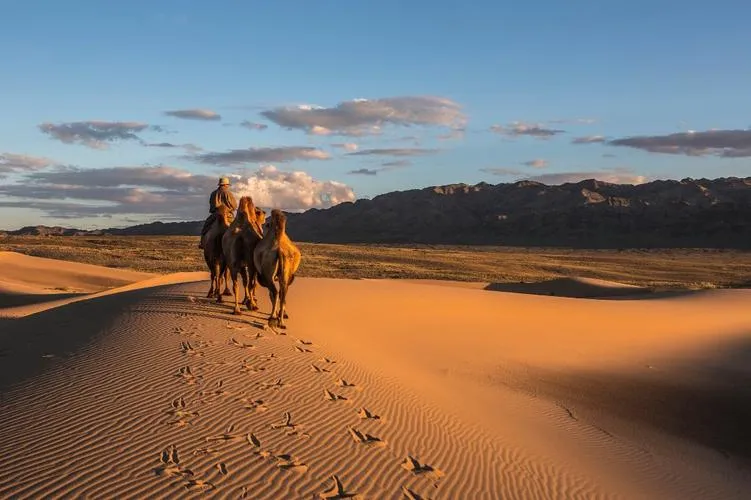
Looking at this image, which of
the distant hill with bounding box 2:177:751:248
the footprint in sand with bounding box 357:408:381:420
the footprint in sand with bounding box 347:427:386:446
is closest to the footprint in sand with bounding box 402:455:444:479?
the footprint in sand with bounding box 347:427:386:446

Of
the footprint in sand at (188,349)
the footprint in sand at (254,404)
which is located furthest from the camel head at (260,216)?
the footprint in sand at (254,404)

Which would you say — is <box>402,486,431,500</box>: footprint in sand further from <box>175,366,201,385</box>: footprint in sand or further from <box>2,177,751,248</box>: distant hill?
<box>2,177,751,248</box>: distant hill

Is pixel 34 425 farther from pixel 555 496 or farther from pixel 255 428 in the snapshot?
pixel 555 496

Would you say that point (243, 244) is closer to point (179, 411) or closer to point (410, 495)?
point (179, 411)

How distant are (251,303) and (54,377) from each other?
557 cm

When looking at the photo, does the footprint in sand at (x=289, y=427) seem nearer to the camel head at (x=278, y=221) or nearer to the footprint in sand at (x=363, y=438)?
the footprint in sand at (x=363, y=438)

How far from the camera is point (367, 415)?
26.8ft

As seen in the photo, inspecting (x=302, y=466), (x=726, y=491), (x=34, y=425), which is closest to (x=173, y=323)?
(x=34, y=425)

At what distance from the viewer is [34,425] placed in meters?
6.54

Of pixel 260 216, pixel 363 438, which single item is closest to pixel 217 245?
pixel 260 216

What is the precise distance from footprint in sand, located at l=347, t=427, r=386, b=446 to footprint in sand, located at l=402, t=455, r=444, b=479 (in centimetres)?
46

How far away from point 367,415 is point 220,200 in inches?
339

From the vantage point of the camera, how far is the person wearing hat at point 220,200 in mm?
15055

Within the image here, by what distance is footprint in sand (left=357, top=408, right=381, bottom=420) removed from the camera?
26.5 ft
